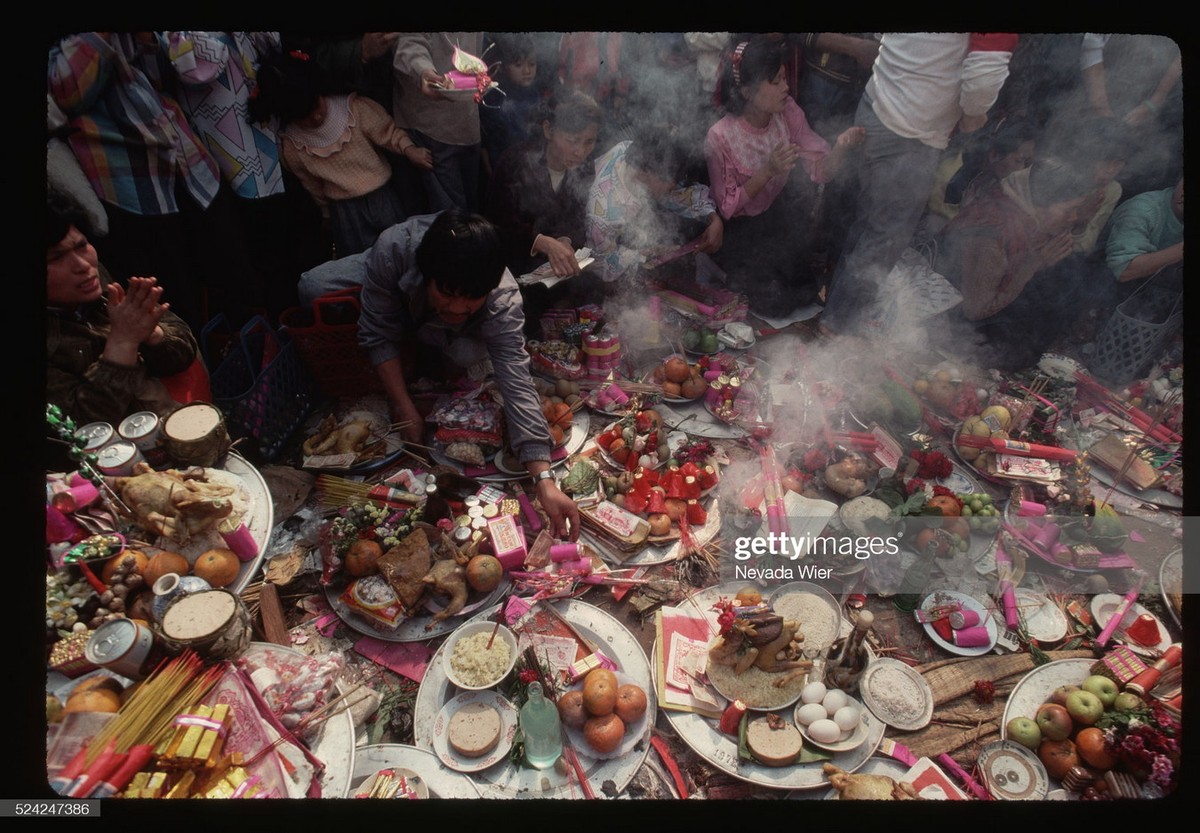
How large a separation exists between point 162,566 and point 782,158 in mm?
4379

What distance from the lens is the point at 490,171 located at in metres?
4.58

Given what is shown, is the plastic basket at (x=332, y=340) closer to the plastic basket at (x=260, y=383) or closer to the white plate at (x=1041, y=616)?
the plastic basket at (x=260, y=383)

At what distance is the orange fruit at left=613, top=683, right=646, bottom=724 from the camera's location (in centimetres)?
267

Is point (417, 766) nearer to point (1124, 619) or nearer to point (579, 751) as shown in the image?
point (579, 751)

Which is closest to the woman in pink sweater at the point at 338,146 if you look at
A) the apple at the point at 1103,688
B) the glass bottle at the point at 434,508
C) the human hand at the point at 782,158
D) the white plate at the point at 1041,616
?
the glass bottle at the point at 434,508

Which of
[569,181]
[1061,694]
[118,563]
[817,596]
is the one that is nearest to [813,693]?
[817,596]

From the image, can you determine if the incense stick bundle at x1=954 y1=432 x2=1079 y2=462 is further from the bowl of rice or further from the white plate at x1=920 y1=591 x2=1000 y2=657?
the bowl of rice

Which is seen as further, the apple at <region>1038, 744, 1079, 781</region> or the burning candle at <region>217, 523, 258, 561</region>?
the apple at <region>1038, 744, 1079, 781</region>

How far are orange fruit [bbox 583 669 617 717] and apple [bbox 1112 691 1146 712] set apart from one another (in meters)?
2.27

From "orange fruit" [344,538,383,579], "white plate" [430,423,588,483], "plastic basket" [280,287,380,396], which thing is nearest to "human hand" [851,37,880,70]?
"white plate" [430,423,588,483]

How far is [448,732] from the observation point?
2641 millimetres

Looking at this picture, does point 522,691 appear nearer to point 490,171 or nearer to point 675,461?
point 675,461

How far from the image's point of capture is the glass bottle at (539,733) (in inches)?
102

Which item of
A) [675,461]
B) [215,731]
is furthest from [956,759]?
[215,731]
